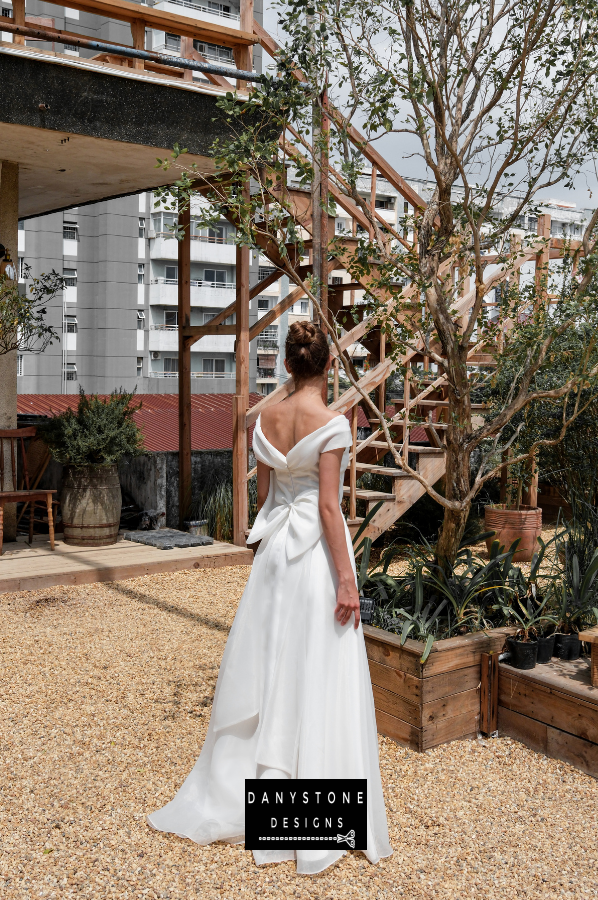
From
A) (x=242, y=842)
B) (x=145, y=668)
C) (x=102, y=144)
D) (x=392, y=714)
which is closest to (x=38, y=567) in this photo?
(x=145, y=668)

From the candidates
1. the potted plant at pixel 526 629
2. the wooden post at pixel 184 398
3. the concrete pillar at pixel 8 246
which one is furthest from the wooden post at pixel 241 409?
the potted plant at pixel 526 629

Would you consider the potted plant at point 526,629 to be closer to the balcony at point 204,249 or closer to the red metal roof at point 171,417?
the red metal roof at point 171,417

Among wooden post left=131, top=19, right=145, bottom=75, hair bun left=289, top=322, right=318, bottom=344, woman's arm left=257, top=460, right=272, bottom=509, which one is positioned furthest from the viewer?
wooden post left=131, top=19, right=145, bottom=75

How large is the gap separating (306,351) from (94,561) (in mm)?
4547

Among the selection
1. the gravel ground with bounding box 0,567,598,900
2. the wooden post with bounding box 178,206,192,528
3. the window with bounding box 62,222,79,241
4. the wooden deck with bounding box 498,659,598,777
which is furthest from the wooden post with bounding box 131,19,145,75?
the window with bounding box 62,222,79,241

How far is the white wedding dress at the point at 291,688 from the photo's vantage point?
9.27 ft

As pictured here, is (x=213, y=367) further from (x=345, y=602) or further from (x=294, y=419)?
(x=345, y=602)

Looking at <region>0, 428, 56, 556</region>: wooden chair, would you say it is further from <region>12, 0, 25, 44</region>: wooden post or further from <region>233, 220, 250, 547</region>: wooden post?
<region>12, 0, 25, 44</region>: wooden post

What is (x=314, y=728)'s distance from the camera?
2.80 meters

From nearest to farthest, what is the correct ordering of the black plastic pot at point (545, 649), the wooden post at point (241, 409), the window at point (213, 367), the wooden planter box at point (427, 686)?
1. the wooden planter box at point (427, 686)
2. the black plastic pot at point (545, 649)
3. the wooden post at point (241, 409)
4. the window at point (213, 367)

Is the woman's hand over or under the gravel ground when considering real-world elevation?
over

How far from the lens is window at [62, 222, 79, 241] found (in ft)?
109

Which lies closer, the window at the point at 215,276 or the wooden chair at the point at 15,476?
the wooden chair at the point at 15,476

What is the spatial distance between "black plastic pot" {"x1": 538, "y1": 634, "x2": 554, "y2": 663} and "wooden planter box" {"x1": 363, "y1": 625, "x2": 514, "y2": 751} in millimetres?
163
